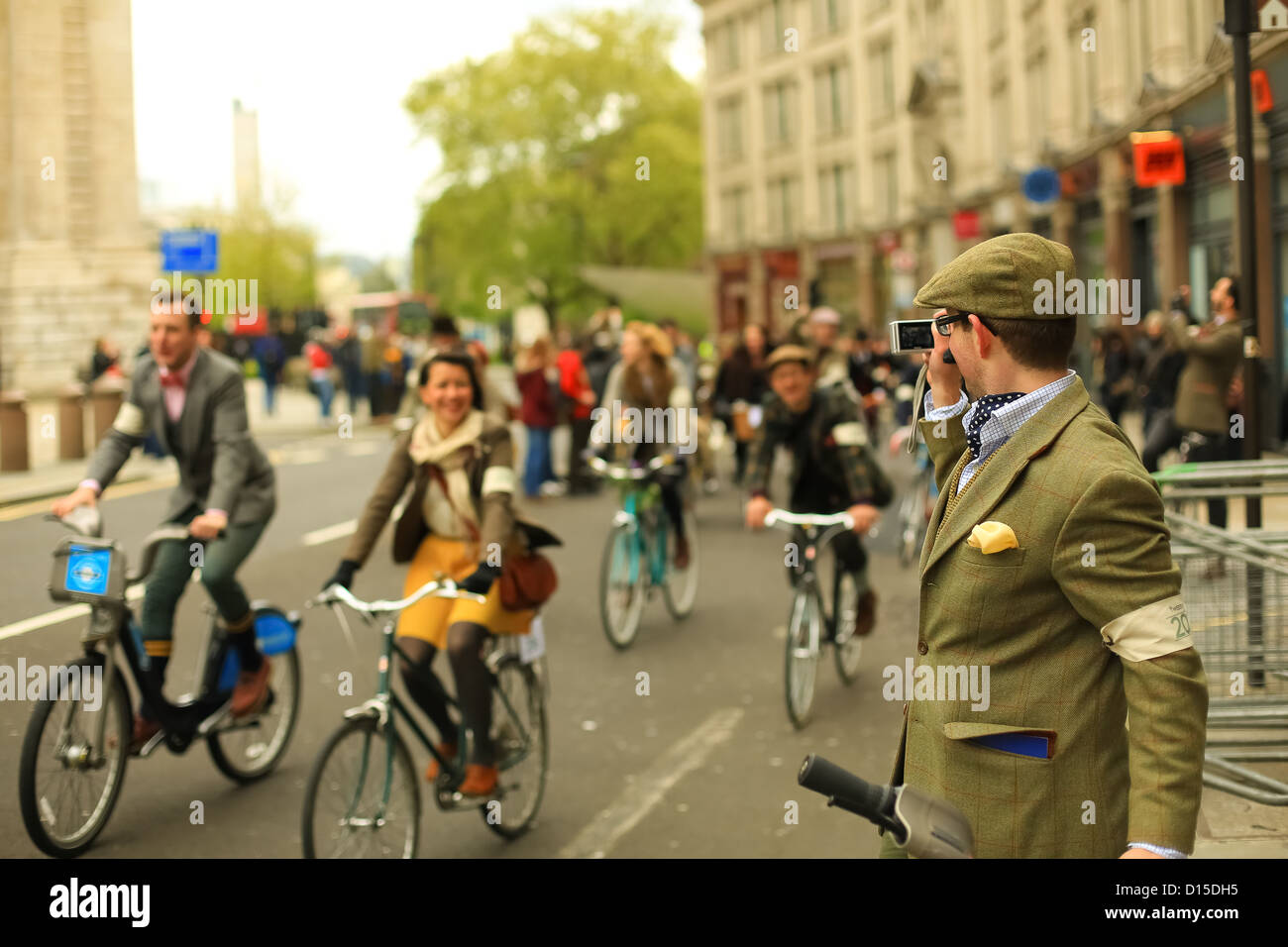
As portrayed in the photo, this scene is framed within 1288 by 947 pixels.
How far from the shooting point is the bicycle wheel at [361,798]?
4.75 meters

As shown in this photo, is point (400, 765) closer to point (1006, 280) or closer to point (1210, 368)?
point (1006, 280)

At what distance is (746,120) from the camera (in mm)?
60250

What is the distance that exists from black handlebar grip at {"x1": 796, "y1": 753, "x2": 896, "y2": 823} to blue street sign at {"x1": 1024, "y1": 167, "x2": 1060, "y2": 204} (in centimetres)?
1775

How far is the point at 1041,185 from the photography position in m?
19.2

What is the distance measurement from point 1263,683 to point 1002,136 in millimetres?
32685

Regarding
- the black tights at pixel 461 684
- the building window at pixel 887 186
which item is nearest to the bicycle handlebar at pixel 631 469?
the black tights at pixel 461 684

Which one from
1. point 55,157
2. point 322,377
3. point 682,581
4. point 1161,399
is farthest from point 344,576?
point 322,377

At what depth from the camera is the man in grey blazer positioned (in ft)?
20.2

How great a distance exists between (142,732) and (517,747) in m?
1.45

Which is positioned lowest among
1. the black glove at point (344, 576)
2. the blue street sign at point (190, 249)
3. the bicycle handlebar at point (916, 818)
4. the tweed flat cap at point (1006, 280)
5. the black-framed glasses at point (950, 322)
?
the bicycle handlebar at point (916, 818)

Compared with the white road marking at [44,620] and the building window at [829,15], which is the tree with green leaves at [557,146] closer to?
the building window at [829,15]

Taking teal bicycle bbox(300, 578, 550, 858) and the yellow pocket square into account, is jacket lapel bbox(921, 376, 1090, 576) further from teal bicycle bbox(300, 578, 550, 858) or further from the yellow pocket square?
teal bicycle bbox(300, 578, 550, 858)

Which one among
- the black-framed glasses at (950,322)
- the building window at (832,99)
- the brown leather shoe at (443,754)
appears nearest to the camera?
the black-framed glasses at (950,322)
